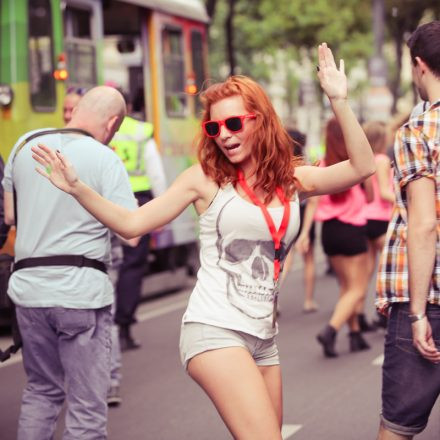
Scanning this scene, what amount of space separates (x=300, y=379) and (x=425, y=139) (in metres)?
4.15

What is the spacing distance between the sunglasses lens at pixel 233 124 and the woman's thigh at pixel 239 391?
30.3 inches

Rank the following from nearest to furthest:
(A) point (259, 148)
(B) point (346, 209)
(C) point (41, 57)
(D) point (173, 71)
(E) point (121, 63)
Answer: (A) point (259, 148) < (B) point (346, 209) < (C) point (41, 57) < (D) point (173, 71) < (E) point (121, 63)

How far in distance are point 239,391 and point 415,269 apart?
0.75m

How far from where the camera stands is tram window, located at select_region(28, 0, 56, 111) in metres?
10.3

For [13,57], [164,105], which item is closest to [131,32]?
[164,105]

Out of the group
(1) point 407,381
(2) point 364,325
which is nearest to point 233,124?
(1) point 407,381

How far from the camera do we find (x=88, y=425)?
5.10 meters

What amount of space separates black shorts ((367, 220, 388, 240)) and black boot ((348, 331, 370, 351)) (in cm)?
112

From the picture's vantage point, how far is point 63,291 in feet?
16.9

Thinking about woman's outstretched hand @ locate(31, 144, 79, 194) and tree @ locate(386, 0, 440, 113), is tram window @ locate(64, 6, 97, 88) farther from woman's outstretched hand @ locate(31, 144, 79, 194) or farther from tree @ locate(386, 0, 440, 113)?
tree @ locate(386, 0, 440, 113)

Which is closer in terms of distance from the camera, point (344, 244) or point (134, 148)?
point (134, 148)

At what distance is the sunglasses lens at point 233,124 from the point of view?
13.8ft

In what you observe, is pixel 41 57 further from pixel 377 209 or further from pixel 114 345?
pixel 114 345

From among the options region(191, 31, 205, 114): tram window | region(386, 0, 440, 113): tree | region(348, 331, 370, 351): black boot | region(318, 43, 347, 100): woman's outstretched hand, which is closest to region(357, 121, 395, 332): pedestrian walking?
region(348, 331, 370, 351): black boot
